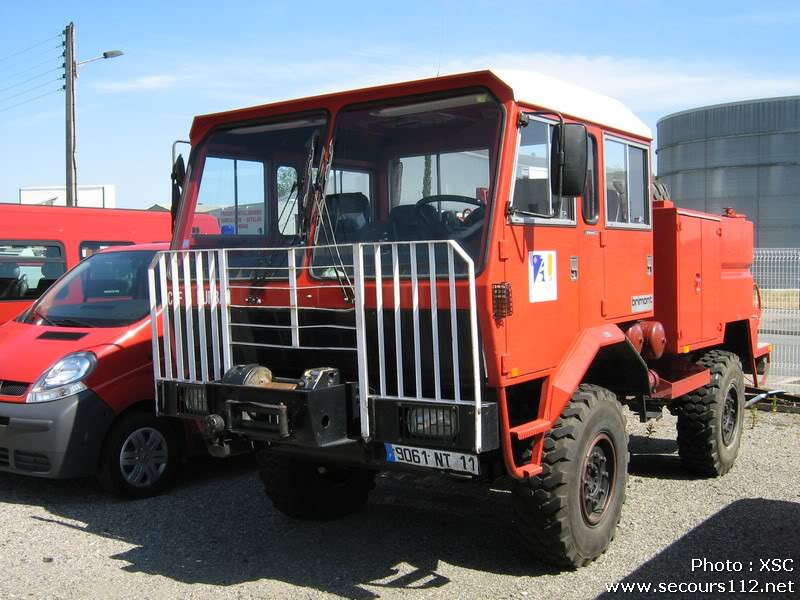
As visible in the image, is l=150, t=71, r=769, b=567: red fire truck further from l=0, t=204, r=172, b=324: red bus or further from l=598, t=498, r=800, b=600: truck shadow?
l=0, t=204, r=172, b=324: red bus

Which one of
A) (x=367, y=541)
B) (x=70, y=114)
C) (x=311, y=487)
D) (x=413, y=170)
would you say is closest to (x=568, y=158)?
(x=413, y=170)

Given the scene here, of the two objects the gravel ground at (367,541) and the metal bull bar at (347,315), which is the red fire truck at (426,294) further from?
the gravel ground at (367,541)

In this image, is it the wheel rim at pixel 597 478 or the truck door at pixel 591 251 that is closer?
the wheel rim at pixel 597 478

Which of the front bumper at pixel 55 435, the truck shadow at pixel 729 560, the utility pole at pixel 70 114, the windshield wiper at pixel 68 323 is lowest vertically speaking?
the truck shadow at pixel 729 560

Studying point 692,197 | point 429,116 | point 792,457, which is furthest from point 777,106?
point 429,116

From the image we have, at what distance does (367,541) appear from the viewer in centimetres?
565

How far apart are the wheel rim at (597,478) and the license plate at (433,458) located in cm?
92

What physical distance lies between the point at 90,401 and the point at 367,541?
238 centimetres

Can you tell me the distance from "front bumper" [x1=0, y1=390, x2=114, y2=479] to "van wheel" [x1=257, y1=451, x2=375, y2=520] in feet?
4.69

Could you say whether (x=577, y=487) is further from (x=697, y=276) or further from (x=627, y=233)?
(x=697, y=276)

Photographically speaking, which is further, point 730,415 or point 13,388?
point 730,415

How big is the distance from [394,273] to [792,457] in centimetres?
505

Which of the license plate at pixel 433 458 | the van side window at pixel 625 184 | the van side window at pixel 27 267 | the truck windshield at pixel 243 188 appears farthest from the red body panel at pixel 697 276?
the van side window at pixel 27 267

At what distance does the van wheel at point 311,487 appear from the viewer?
588 centimetres
